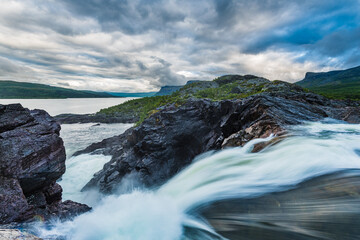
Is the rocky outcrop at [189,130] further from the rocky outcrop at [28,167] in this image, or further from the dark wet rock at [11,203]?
the dark wet rock at [11,203]

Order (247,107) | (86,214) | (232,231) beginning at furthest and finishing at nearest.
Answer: (247,107)
(86,214)
(232,231)

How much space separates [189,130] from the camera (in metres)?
16.7

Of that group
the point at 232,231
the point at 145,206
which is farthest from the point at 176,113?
the point at 232,231

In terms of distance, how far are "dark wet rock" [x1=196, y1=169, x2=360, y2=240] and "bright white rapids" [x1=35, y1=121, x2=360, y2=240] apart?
49 centimetres

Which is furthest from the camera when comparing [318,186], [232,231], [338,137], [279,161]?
[338,137]

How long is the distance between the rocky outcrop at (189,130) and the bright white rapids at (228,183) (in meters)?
3.29

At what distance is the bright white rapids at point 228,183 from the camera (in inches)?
256

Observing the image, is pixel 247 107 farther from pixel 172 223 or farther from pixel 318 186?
pixel 172 223

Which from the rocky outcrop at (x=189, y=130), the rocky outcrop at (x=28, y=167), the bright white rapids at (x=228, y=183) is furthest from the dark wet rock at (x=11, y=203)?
the rocky outcrop at (x=189, y=130)

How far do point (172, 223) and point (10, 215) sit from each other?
5680mm

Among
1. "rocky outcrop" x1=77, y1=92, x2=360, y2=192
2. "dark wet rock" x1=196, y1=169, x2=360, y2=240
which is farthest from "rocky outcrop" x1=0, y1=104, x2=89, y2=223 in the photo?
"dark wet rock" x1=196, y1=169, x2=360, y2=240

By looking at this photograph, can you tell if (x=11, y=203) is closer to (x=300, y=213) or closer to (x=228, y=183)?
(x=228, y=183)

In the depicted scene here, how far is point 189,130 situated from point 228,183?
8932mm

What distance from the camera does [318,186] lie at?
19.1 feet
